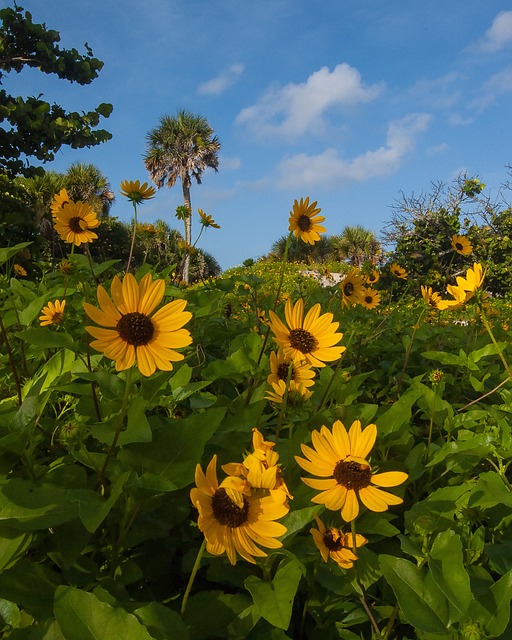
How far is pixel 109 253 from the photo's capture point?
2178 cm

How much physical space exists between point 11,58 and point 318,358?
10.8 metres

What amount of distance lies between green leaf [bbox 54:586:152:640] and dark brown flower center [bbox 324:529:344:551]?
1.45ft

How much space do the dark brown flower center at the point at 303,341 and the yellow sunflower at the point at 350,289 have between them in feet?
2.48

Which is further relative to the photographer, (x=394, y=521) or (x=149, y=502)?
(x=394, y=521)

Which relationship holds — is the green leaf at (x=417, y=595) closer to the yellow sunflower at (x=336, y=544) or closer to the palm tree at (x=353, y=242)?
the yellow sunflower at (x=336, y=544)

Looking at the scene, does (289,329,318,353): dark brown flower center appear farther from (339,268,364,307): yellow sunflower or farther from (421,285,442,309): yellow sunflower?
(421,285,442,309): yellow sunflower

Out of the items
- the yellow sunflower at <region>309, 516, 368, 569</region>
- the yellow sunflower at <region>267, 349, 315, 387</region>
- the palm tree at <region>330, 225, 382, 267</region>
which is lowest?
the yellow sunflower at <region>309, 516, 368, 569</region>

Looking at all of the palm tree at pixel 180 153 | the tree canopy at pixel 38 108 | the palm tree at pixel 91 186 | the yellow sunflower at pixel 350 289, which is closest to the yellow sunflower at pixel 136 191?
the yellow sunflower at pixel 350 289

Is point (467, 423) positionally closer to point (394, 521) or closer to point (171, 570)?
point (394, 521)

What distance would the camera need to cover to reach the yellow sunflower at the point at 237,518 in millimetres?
848

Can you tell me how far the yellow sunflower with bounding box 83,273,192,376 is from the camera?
1032 mm

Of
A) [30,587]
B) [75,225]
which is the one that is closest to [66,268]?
[75,225]

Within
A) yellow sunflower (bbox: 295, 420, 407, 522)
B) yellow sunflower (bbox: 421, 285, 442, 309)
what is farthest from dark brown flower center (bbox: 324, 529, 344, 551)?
yellow sunflower (bbox: 421, 285, 442, 309)

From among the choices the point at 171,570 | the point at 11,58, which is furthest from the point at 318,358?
the point at 11,58
